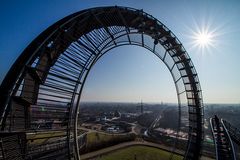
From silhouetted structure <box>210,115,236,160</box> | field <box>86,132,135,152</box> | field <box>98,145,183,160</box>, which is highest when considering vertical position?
silhouetted structure <box>210,115,236,160</box>

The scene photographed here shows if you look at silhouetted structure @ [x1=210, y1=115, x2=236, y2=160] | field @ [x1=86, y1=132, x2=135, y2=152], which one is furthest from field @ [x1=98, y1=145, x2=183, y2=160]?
silhouetted structure @ [x1=210, y1=115, x2=236, y2=160]

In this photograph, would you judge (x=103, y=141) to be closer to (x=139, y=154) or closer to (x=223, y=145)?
(x=139, y=154)

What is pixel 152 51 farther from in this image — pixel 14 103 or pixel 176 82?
pixel 14 103

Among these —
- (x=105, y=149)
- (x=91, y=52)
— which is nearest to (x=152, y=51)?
(x=91, y=52)

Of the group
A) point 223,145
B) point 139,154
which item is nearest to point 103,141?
point 139,154

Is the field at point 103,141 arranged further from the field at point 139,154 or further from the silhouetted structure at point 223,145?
the silhouetted structure at point 223,145

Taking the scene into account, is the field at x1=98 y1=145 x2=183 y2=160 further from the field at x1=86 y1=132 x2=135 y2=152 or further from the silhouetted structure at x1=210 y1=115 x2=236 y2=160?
the silhouetted structure at x1=210 y1=115 x2=236 y2=160

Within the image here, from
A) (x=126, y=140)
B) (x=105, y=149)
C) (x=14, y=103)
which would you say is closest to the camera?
(x=14, y=103)

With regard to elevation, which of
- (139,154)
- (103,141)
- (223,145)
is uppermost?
(223,145)

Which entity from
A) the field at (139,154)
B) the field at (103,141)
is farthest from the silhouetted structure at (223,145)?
the field at (103,141)
